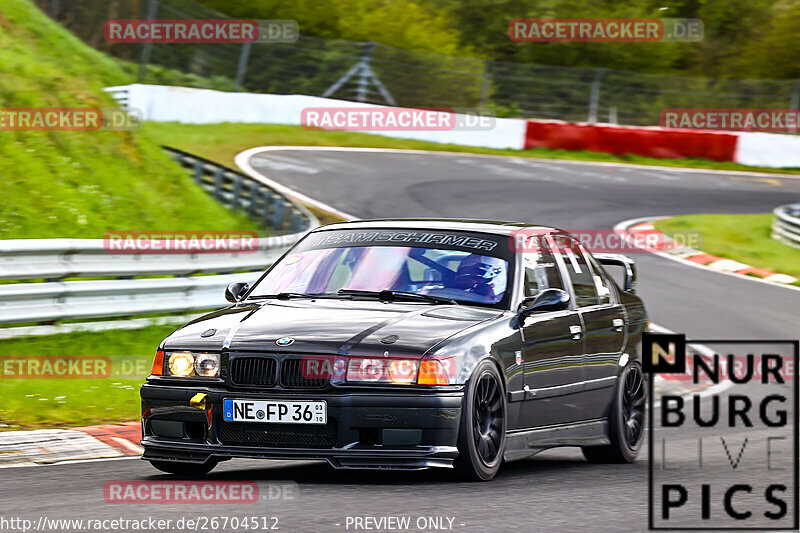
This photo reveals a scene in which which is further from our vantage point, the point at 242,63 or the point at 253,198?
the point at 242,63

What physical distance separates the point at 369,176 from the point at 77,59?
315 inches

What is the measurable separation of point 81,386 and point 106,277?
2710 millimetres

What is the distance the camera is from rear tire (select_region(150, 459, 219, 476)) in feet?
23.2

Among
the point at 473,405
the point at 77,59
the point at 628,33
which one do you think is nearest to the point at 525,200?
the point at 77,59

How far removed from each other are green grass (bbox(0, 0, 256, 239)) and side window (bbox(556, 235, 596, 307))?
6558 millimetres

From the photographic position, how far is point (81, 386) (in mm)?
10508

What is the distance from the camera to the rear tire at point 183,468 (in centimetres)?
708

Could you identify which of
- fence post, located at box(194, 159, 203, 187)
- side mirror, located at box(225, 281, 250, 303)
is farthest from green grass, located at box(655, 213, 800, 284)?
side mirror, located at box(225, 281, 250, 303)

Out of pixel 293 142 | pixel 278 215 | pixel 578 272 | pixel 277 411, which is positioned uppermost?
pixel 293 142

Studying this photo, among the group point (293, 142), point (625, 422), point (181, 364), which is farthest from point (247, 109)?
point (181, 364)

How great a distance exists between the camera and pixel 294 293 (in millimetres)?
7832

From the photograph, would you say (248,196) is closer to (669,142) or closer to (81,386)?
(81,386)

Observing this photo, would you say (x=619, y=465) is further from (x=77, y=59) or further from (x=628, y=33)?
(x=628, y=33)

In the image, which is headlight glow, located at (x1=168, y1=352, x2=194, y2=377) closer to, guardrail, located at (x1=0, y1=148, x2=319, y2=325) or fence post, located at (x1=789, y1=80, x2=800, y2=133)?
guardrail, located at (x1=0, y1=148, x2=319, y2=325)
